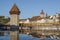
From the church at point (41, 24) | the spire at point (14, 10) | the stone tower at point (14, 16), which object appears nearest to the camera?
the stone tower at point (14, 16)

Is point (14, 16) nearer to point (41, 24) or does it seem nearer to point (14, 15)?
point (14, 15)

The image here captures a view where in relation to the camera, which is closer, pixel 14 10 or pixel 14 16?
pixel 14 16

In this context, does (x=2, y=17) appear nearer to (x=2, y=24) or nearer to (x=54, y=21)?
(x=2, y=24)

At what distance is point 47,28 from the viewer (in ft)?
16.9

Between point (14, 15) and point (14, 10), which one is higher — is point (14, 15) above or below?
below

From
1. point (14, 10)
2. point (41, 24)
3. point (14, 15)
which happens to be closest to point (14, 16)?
point (14, 15)

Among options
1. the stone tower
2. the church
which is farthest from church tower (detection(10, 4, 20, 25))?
the church

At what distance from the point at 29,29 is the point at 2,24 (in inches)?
31.6

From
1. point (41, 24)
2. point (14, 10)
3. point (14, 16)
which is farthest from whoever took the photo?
point (41, 24)

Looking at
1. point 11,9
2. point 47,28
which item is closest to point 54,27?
point 47,28

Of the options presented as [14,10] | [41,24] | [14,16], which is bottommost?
[41,24]

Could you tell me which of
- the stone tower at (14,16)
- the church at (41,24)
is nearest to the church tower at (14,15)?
the stone tower at (14,16)

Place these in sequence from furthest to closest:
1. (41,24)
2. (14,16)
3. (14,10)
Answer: (41,24) → (14,10) → (14,16)

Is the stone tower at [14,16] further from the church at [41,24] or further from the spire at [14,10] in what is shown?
the church at [41,24]
